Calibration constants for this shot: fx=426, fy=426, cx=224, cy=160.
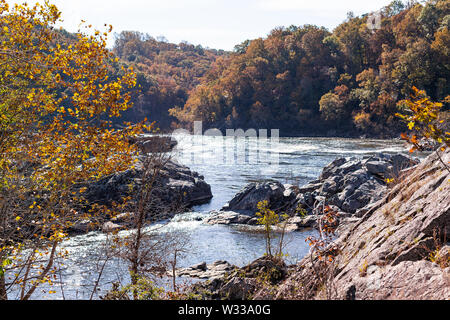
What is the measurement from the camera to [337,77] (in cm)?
9594

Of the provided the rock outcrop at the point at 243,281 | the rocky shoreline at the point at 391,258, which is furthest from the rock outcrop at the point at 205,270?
the rocky shoreline at the point at 391,258

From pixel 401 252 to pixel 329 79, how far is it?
96126 millimetres

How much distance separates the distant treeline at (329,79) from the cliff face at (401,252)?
6941cm

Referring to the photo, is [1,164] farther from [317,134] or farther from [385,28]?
[385,28]

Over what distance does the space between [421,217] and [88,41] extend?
27.1 feet

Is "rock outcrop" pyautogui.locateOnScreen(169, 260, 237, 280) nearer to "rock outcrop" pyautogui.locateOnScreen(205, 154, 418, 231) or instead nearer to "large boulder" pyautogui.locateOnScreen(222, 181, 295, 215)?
"rock outcrop" pyautogui.locateOnScreen(205, 154, 418, 231)

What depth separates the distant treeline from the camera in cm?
7512

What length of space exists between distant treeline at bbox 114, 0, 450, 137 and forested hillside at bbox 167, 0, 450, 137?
18 centimetres

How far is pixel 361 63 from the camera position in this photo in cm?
9488

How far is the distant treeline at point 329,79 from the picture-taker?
7512 cm

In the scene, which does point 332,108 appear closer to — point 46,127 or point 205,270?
point 205,270

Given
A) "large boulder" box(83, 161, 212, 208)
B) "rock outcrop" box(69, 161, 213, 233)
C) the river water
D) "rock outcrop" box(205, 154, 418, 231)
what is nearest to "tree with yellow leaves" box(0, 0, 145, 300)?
the river water

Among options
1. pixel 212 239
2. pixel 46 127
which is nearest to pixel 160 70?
pixel 212 239
